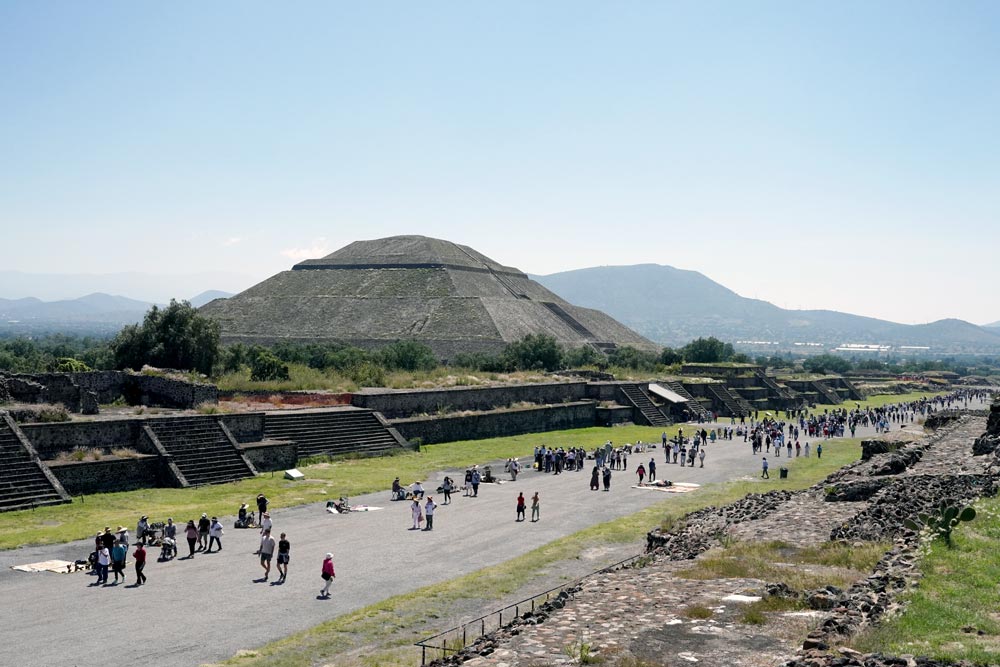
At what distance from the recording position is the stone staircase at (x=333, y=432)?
1438 inches

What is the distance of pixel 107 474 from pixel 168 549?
8.89m

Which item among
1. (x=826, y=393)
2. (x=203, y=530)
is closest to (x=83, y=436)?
(x=203, y=530)

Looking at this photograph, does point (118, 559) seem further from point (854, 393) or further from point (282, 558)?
point (854, 393)

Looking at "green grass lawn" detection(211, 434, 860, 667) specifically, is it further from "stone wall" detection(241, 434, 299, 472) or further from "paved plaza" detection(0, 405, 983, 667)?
"stone wall" detection(241, 434, 299, 472)

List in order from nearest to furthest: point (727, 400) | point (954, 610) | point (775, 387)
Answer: point (954, 610), point (727, 400), point (775, 387)

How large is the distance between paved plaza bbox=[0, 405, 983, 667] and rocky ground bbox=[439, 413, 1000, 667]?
3.40m

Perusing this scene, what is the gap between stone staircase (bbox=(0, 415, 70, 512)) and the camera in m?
25.1

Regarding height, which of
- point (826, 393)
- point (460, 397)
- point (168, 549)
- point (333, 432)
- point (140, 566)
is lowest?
point (168, 549)

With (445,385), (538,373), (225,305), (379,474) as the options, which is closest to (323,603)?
(379,474)

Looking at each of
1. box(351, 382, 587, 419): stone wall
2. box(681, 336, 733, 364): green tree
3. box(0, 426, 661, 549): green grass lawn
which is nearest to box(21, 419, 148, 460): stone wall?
box(0, 426, 661, 549): green grass lawn

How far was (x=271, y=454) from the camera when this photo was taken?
33.5m

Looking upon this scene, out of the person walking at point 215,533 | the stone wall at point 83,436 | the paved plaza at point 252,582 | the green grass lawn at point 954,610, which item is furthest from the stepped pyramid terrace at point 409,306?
the green grass lawn at point 954,610

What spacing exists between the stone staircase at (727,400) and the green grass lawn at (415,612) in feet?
144

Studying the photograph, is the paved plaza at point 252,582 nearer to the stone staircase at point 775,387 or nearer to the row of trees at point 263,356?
the row of trees at point 263,356
